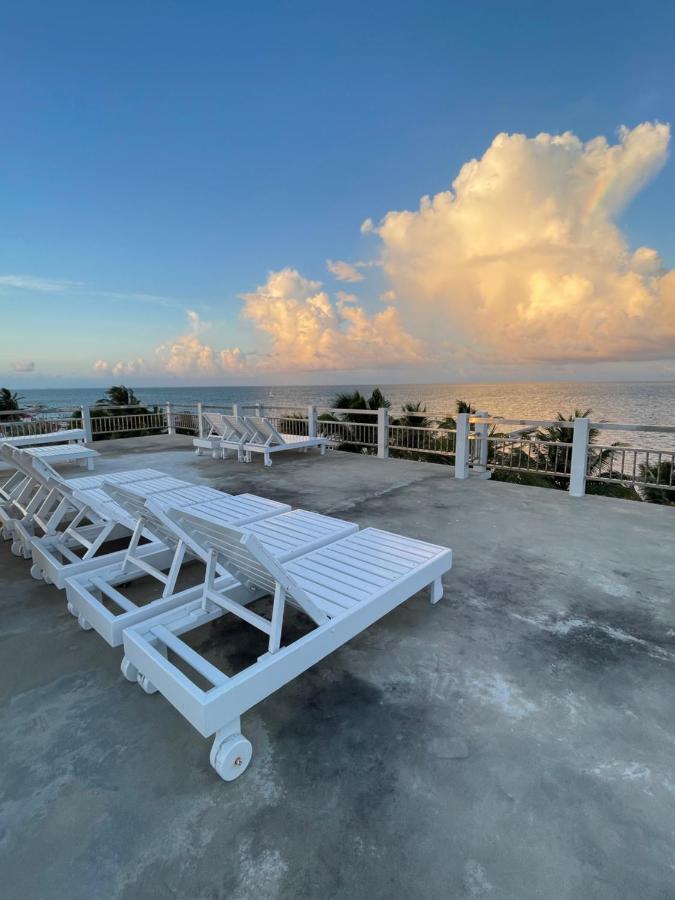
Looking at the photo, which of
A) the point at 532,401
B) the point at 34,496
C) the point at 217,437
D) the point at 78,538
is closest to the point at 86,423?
the point at 217,437

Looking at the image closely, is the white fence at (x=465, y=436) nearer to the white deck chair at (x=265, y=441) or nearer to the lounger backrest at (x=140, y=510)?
the white deck chair at (x=265, y=441)

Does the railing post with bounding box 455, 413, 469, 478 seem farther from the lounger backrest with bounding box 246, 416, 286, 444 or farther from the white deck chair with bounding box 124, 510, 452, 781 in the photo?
the white deck chair with bounding box 124, 510, 452, 781

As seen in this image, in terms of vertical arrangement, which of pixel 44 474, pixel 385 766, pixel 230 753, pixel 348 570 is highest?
pixel 44 474

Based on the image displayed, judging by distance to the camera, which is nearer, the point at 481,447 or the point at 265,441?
the point at 481,447

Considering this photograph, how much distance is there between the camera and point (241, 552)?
2045mm

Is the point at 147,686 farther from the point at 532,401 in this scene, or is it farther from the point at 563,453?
the point at 532,401

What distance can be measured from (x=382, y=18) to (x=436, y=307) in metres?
9.18

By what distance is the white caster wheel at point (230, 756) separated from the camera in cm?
159

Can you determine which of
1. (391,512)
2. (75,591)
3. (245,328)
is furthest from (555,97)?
(75,591)

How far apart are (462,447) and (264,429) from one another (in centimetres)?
374

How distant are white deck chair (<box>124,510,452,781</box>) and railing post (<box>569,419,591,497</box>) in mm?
3862

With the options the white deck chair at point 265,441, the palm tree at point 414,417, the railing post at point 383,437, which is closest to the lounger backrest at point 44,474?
the white deck chair at point 265,441

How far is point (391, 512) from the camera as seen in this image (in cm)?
511

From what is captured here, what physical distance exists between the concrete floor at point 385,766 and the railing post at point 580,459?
2997mm
